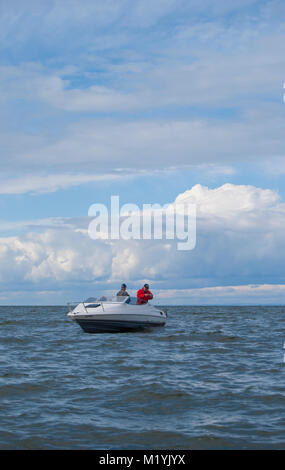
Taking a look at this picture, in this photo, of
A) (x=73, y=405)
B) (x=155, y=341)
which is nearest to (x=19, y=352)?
(x=155, y=341)

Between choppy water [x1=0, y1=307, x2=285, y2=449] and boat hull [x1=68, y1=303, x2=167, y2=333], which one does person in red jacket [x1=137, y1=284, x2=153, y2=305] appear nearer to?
boat hull [x1=68, y1=303, x2=167, y2=333]

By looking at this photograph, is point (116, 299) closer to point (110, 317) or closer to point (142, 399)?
point (110, 317)

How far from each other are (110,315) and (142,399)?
61.3 feet

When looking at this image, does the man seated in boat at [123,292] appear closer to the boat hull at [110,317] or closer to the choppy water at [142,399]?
the boat hull at [110,317]

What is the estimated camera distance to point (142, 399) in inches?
528

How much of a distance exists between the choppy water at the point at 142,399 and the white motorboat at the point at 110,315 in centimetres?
764

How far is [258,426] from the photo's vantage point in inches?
426

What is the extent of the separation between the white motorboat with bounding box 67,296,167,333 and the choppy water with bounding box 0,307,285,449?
7636 millimetres

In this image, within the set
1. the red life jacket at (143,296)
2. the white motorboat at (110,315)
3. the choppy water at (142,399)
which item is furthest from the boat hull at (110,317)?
the choppy water at (142,399)

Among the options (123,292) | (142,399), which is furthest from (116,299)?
(142,399)
